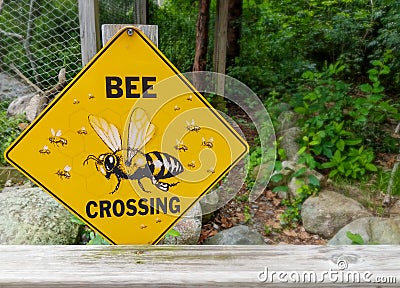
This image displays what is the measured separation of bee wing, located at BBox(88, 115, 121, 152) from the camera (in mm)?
1159

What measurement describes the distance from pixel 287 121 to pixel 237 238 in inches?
79.4

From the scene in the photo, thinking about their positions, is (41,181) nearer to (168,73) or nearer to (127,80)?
(127,80)

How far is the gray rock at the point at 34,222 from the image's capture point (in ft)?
7.27

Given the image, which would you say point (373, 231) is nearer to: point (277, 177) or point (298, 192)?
point (298, 192)

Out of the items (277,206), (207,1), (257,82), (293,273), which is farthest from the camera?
(257,82)

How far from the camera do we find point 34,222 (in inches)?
90.2

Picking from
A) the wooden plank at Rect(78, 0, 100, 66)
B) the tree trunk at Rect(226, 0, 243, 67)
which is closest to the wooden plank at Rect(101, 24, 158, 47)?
the wooden plank at Rect(78, 0, 100, 66)

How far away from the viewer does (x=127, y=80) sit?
1140 millimetres

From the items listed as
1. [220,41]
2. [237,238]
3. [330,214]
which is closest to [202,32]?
[220,41]

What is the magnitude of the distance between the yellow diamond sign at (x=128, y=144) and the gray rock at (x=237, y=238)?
145 cm

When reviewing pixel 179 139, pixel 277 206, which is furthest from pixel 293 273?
pixel 277 206

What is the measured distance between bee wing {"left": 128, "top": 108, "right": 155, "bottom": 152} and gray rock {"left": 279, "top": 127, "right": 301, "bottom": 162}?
2.82 m

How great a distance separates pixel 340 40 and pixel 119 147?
16.6ft

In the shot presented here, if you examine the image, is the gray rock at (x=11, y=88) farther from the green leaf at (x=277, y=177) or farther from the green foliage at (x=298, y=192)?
the green foliage at (x=298, y=192)
